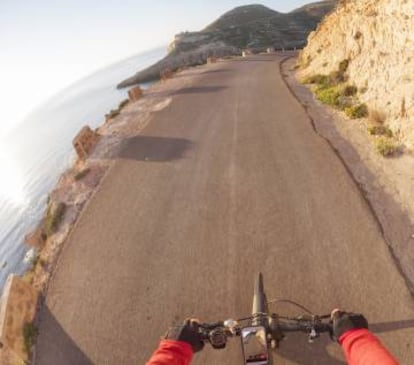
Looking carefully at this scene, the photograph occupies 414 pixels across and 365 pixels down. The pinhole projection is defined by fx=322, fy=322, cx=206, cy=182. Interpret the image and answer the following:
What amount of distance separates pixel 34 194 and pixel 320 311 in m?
30.7

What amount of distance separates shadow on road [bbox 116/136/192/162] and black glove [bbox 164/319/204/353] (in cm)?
944

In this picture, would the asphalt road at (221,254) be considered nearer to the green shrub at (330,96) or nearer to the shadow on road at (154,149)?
the shadow on road at (154,149)

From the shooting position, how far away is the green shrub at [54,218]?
10867 mm

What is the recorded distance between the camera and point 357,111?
40.9ft

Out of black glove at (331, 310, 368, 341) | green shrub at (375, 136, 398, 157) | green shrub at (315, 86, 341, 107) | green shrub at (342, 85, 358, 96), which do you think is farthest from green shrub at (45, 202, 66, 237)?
green shrub at (342, 85, 358, 96)

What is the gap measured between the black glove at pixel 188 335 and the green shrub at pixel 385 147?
8099 mm

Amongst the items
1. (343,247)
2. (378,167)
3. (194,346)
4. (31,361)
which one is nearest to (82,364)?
(31,361)

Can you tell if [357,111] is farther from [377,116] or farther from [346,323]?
[346,323]

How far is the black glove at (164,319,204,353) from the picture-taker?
13.1ft

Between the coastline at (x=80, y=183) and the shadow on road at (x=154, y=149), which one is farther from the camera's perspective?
the shadow on road at (x=154, y=149)

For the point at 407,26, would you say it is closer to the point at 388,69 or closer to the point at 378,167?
the point at 388,69

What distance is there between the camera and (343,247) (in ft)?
22.8

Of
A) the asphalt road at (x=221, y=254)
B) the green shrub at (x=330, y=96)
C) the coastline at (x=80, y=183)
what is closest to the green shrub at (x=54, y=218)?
the coastline at (x=80, y=183)

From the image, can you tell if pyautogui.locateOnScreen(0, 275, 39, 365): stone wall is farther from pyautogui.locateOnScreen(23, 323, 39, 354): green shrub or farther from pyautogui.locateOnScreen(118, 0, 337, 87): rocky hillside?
pyautogui.locateOnScreen(118, 0, 337, 87): rocky hillside
